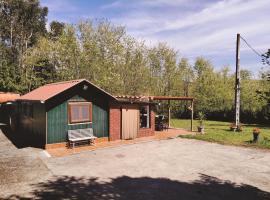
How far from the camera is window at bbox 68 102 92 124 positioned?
16.2m

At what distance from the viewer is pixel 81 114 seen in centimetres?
1677

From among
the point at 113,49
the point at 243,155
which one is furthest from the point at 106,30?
the point at 243,155

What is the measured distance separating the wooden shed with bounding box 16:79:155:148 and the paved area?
1.80 metres

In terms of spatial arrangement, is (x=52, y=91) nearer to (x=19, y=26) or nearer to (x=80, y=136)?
(x=80, y=136)

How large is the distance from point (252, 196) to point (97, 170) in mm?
6190

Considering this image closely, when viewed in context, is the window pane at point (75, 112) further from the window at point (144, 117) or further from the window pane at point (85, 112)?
the window at point (144, 117)

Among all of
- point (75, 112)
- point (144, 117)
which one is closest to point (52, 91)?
point (75, 112)

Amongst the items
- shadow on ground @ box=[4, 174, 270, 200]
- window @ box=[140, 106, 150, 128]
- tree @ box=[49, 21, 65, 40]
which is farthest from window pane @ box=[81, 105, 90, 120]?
tree @ box=[49, 21, 65, 40]

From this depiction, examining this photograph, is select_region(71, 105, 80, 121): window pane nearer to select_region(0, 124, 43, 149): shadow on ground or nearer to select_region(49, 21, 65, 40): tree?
select_region(0, 124, 43, 149): shadow on ground

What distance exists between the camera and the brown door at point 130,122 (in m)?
18.8

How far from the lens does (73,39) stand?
3450 centimetres

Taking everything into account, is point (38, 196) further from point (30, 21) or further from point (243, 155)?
point (30, 21)

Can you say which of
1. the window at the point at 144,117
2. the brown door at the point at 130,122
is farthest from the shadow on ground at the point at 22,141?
the window at the point at 144,117

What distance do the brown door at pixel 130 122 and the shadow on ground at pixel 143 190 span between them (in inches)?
324
